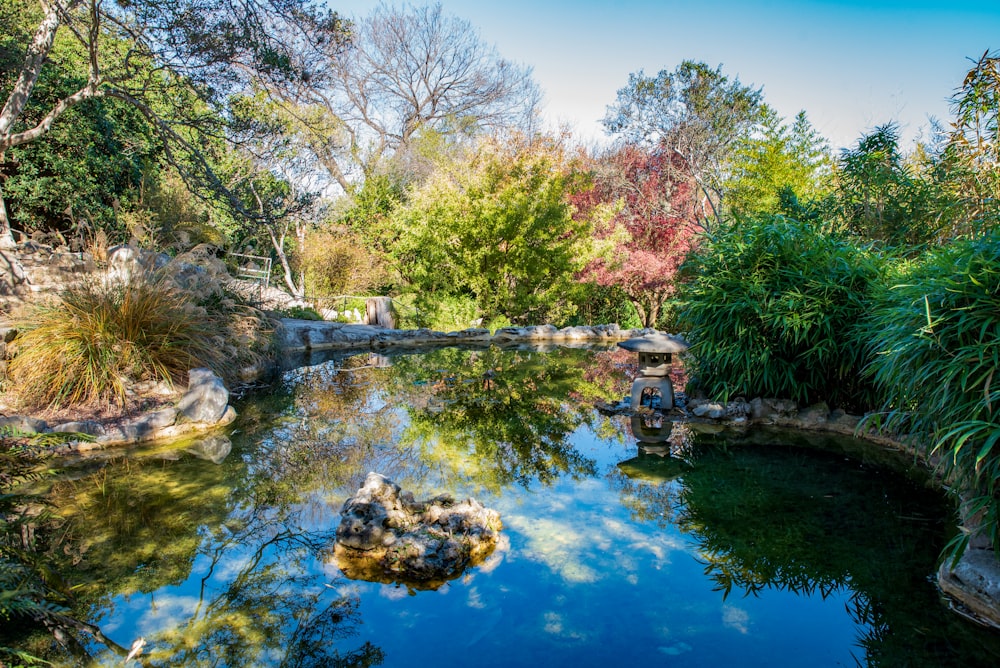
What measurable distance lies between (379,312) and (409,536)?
28.0 feet

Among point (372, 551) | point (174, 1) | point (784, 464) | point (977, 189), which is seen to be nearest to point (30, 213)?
point (174, 1)

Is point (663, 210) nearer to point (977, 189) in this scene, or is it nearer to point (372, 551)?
point (977, 189)

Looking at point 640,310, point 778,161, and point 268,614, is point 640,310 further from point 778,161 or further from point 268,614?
point 268,614

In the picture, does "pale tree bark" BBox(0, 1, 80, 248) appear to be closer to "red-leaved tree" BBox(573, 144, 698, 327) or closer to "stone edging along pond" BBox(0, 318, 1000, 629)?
"stone edging along pond" BBox(0, 318, 1000, 629)

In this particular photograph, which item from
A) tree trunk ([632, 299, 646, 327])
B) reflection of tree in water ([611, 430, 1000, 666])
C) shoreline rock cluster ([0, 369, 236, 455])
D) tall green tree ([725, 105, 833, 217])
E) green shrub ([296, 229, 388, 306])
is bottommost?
reflection of tree in water ([611, 430, 1000, 666])

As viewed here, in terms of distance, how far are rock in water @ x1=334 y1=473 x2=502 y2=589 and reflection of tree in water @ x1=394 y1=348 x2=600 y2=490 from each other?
2.38ft

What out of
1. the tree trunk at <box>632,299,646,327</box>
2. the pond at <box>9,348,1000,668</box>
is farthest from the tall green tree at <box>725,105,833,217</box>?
the pond at <box>9,348,1000,668</box>

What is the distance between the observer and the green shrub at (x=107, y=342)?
4785mm

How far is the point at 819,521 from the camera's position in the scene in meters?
3.37

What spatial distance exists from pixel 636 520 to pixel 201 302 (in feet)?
17.4

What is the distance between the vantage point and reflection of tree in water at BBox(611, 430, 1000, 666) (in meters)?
2.42

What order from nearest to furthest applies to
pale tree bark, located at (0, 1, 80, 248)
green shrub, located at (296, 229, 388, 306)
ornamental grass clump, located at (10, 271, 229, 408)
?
ornamental grass clump, located at (10, 271, 229, 408) < pale tree bark, located at (0, 1, 80, 248) < green shrub, located at (296, 229, 388, 306)

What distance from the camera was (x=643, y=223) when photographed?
497 inches

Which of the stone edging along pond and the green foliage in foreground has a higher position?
the green foliage in foreground
